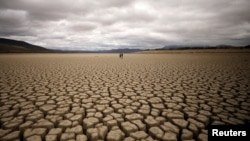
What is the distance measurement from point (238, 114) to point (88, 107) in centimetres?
265

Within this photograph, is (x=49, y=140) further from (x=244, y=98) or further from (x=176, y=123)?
(x=244, y=98)

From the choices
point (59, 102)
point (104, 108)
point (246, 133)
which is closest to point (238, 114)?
point (246, 133)

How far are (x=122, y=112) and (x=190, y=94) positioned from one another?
197cm

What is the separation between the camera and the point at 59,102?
3223 millimetres

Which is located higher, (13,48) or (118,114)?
(13,48)

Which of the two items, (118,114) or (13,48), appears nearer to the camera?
(118,114)

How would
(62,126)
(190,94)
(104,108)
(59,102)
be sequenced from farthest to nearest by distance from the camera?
1. (190,94)
2. (59,102)
3. (104,108)
4. (62,126)

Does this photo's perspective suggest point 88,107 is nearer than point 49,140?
No

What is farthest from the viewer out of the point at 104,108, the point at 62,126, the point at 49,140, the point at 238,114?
the point at 104,108

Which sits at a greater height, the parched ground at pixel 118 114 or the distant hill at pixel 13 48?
the distant hill at pixel 13 48

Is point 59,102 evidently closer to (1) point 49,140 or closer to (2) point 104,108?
(2) point 104,108

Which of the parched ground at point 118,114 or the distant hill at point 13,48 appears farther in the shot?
the distant hill at point 13,48

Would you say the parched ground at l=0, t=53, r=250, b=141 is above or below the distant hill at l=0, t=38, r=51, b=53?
below

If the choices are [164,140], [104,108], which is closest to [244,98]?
[164,140]
